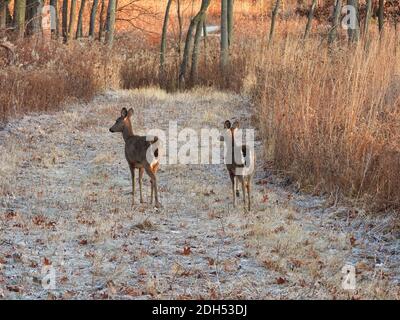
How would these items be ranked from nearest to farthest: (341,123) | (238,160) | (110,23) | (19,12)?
1. (238,160)
2. (341,123)
3. (19,12)
4. (110,23)

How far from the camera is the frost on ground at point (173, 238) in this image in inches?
210

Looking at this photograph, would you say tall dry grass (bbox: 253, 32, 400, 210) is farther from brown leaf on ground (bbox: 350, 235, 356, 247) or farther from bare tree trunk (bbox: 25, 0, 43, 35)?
bare tree trunk (bbox: 25, 0, 43, 35)

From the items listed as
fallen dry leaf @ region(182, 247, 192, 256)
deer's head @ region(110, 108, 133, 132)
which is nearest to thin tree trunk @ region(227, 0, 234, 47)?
deer's head @ region(110, 108, 133, 132)

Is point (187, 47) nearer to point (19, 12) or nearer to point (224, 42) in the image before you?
point (224, 42)

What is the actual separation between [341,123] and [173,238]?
320 centimetres

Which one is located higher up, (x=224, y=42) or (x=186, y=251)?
(x=224, y=42)

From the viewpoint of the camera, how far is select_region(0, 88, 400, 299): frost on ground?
5.33m

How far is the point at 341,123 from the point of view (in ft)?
28.5

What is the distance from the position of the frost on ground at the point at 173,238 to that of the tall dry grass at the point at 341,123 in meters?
0.35

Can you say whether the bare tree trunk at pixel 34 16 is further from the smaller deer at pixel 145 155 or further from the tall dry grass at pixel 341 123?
the smaller deer at pixel 145 155

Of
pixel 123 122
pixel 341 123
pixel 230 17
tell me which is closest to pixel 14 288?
pixel 123 122
